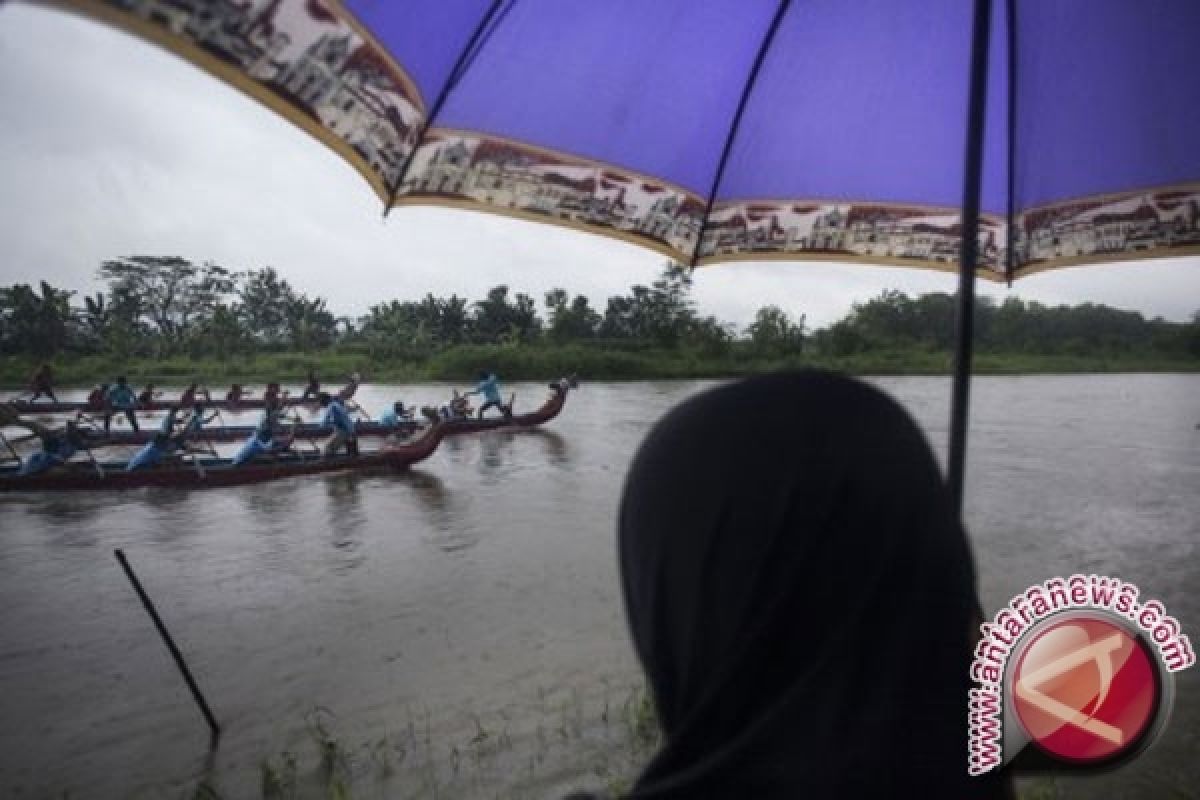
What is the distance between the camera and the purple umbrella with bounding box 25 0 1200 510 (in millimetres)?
2188

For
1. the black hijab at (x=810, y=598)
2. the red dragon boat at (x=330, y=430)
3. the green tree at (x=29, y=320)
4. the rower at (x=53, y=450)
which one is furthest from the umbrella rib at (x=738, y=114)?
the green tree at (x=29, y=320)

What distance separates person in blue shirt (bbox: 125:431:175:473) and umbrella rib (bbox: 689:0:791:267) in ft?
35.5

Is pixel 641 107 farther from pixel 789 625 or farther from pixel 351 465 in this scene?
pixel 351 465

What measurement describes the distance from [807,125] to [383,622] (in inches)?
219

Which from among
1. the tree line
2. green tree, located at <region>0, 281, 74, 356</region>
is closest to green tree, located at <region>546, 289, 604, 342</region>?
the tree line

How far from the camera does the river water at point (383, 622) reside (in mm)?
4184

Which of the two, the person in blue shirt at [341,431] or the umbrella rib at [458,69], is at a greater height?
the umbrella rib at [458,69]

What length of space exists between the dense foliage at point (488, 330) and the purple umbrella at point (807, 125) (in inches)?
1613

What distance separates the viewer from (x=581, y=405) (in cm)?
2853

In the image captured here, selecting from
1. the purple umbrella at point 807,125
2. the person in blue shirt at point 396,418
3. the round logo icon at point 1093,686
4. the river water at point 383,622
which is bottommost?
the river water at point 383,622

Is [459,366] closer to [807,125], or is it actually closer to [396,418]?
[396,418]

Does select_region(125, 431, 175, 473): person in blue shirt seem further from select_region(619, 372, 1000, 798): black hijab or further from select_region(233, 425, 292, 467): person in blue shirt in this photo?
select_region(619, 372, 1000, 798): black hijab

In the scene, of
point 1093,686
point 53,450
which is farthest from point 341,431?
point 1093,686

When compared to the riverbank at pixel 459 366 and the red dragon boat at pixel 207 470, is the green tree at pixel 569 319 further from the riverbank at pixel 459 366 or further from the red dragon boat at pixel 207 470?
the red dragon boat at pixel 207 470
